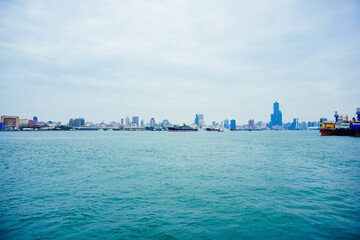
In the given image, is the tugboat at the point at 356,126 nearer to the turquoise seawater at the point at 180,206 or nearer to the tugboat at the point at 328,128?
the tugboat at the point at 328,128

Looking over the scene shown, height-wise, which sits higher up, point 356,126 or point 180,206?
point 356,126

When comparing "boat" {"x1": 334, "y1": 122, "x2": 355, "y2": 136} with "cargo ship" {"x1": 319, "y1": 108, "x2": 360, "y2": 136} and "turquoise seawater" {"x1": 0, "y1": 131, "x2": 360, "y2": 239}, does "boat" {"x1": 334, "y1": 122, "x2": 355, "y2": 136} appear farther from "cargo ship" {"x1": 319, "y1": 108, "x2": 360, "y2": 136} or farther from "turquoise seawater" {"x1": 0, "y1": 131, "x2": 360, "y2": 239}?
"turquoise seawater" {"x1": 0, "y1": 131, "x2": 360, "y2": 239}

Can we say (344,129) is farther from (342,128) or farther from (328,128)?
(328,128)

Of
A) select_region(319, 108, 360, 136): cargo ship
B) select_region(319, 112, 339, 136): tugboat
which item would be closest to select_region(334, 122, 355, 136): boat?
select_region(319, 108, 360, 136): cargo ship

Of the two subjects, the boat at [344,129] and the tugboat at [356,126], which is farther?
the boat at [344,129]

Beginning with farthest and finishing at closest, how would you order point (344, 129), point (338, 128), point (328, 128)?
point (328, 128) → point (338, 128) → point (344, 129)

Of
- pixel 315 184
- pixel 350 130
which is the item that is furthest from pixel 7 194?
pixel 350 130

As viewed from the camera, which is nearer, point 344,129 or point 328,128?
point 344,129

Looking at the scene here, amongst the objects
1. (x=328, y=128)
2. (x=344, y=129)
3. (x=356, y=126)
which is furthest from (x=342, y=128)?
(x=328, y=128)

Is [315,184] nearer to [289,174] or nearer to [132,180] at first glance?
[289,174]

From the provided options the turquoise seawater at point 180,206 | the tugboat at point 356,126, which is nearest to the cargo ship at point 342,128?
the tugboat at point 356,126

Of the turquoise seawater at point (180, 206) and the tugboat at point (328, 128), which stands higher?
the tugboat at point (328, 128)

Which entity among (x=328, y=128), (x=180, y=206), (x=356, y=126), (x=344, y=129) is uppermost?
(x=356, y=126)

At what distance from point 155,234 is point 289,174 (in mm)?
20507
